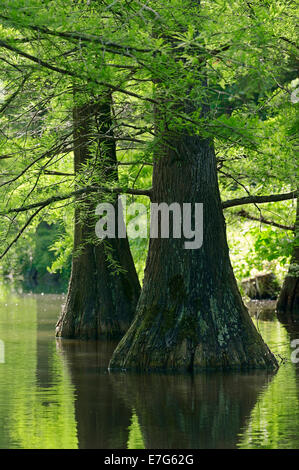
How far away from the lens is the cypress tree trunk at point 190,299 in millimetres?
14211

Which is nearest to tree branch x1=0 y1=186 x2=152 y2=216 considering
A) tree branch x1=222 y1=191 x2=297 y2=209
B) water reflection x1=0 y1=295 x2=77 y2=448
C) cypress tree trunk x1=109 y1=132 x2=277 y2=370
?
cypress tree trunk x1=109 y1=132 x2=277 y2=370

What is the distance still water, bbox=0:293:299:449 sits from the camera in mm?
9719

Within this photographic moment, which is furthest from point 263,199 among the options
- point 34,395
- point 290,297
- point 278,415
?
point 290,297

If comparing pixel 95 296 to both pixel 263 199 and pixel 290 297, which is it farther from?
pixel 290 297

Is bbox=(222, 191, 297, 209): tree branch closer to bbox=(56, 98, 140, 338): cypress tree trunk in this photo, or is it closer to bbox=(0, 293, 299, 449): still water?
bbox=(0, 293, 299, 449): still water

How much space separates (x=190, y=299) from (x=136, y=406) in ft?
9.75

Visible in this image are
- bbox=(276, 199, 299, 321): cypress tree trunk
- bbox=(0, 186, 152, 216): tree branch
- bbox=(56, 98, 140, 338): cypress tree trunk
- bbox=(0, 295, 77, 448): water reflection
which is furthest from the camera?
bbox=(276, 199, 299, 321): cypress tree trunk

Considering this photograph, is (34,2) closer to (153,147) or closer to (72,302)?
(153,147)

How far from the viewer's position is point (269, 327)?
2227cm

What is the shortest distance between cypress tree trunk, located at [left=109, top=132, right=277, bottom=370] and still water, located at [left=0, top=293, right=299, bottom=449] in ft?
1.13

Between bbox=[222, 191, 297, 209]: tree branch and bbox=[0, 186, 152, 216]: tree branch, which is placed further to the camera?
bbox=[222, 191, 297, 209]: tree branch

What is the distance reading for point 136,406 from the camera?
38.7 ft
